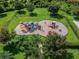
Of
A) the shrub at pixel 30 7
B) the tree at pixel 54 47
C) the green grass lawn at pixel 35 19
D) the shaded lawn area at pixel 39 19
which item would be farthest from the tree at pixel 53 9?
the tree at pixel 54 47

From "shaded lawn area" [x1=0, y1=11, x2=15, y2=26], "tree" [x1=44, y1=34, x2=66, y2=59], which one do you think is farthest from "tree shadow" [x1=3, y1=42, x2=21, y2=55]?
"shaded lawn area" [x1=0, y1=11, x2=15, y2=26]

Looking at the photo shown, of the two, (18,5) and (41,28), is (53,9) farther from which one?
(18,5)

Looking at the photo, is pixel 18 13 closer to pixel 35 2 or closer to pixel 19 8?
pixel 19 8

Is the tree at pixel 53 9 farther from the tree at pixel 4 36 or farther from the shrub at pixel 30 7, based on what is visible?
the tree at pixel 4 36

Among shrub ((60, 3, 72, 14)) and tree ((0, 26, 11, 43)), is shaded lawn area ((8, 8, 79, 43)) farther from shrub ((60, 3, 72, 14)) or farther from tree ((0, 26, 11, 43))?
tree ((0, 26, 11, 43))

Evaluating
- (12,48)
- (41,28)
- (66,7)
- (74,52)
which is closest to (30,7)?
(41,28)
